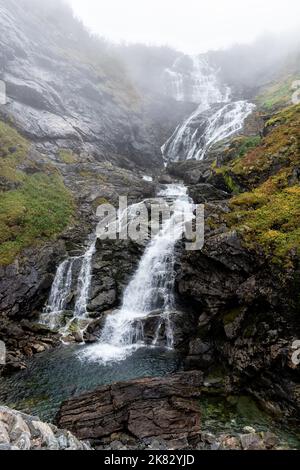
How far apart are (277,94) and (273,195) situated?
4384 cm

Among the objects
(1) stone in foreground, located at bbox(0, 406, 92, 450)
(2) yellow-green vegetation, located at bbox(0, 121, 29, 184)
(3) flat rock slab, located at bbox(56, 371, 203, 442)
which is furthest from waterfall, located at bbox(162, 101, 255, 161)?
(1) stone in foreground, located at bbox(0, 406, 92, 450)

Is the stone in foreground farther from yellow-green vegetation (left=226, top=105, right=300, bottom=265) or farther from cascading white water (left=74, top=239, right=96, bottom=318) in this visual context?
cascading white water (left=74, top=239, right=96, bottom=318)

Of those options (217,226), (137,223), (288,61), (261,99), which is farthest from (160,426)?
(288,61)

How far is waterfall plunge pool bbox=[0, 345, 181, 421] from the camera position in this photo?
1795cm

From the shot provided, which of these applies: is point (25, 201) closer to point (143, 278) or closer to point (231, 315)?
point (143, 278)

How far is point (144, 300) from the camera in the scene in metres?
27.5

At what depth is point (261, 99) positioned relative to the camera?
6356cm

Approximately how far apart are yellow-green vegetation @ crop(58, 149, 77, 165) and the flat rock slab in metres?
36.8

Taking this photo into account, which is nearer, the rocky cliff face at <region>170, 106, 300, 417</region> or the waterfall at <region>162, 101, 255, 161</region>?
the rocky cliff face at <region>170, 106, 300, 417</region>

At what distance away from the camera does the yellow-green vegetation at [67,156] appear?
48344 mm

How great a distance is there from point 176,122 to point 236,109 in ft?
47.3

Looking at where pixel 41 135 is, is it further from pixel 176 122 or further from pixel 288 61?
pixel 288 61

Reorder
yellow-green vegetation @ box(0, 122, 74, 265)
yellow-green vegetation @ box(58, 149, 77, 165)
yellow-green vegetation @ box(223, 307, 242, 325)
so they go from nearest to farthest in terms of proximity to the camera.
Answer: yellow-green vegetation @ box(223, 307, 242, 325), yellow-green vegetation @ box(0, 122, 74, 265), yellow-green vegetation @ box(58, 149, 77, 165)

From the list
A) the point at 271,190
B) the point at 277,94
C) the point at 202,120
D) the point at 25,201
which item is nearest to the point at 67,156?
the point at 25,201
